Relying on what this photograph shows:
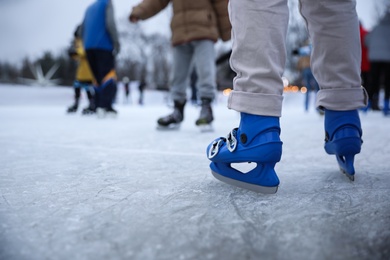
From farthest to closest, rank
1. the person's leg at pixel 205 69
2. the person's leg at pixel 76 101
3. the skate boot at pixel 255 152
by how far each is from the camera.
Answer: the person's leg at pixel 76 101 < the person's leg at pixel 205 69 < the skate boot at pixel 255 152

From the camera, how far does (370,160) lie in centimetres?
113

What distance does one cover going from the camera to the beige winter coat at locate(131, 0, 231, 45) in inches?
85.0

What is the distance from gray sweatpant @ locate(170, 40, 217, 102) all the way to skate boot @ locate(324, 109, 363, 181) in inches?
59.3

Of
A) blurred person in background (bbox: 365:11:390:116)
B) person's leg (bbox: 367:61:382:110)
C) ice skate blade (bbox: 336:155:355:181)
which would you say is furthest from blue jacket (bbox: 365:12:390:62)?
ice skate blade (bbox: 336:155:355:181)

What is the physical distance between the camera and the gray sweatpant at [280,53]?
2.44 ft

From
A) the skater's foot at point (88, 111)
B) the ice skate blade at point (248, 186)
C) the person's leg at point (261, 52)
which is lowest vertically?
the skater's foot at point (88, 111)

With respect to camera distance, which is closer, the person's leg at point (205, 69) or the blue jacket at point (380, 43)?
the person's leg at point (205, 69)

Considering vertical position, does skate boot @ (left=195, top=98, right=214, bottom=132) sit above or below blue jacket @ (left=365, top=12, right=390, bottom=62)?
below

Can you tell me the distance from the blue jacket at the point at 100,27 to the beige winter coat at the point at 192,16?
1.57 meters

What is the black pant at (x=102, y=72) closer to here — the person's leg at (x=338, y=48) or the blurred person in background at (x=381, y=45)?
the person's leg at (x=338, y=48)

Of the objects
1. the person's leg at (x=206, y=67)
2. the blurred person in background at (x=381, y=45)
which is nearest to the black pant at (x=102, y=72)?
the person's leg at (x=206, y=67)

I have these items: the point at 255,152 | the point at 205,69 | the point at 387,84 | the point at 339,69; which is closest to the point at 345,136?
the point at 339,69

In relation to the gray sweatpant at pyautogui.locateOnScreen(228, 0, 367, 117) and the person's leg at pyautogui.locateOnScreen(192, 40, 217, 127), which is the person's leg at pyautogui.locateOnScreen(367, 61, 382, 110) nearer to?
the person's leg at pyautogui.locateOnScreen(192, 40, 217, 127)

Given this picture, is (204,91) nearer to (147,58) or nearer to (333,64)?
(333,64)
